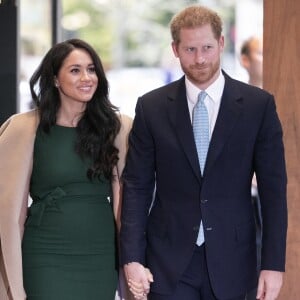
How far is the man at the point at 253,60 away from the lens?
543 cm

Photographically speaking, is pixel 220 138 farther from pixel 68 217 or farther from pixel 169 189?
pixel 68 217

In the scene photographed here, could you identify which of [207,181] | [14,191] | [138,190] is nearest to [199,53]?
[207,181]

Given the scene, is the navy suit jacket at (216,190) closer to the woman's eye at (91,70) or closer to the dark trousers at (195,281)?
the dark trousers at (195,281)

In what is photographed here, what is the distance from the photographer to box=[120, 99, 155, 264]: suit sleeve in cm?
266

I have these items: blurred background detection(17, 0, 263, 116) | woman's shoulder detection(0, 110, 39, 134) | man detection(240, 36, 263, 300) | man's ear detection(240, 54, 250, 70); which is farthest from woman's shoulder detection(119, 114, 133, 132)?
blurred background detection(17, 0, 263, 116)

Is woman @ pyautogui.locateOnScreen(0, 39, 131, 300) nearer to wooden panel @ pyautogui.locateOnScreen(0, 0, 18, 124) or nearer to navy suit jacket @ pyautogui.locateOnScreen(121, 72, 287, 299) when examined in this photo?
navy suit jacket @ pyautogui.locateOnScreen(121, 72, 287, 299)

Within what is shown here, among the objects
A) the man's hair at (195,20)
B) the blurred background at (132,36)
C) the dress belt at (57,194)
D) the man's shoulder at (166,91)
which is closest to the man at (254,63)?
the blurred background at (132,36)

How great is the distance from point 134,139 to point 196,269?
0.52 metres

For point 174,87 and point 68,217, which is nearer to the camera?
point 174,87

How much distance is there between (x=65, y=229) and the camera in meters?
2.97

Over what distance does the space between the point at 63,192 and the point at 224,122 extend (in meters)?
0.78

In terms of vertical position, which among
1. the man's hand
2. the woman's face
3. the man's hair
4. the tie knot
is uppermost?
the man's hair

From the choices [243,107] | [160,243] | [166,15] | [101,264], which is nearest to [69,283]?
[101,264]

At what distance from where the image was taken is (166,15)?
7.57 meters
